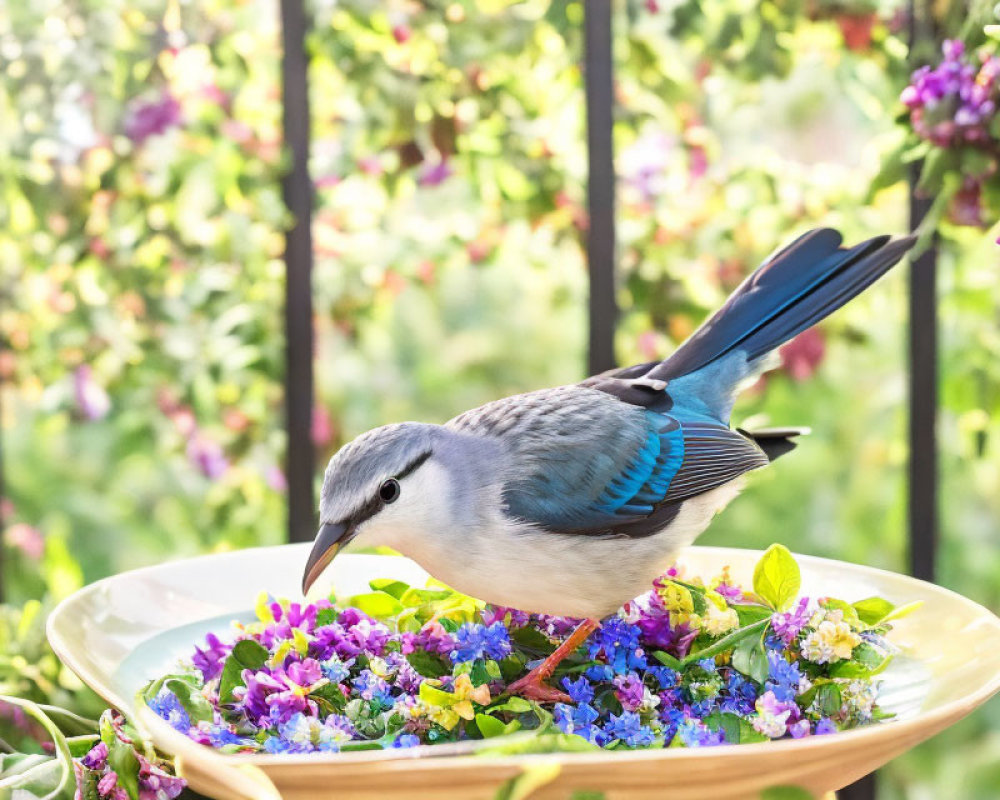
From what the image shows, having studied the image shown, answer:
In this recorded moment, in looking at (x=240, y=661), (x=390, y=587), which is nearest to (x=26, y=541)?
(x=390, y=587)

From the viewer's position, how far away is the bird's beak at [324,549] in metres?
0.98

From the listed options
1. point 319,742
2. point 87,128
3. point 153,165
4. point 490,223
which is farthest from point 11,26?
point 319,742

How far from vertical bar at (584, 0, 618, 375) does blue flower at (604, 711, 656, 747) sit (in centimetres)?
96

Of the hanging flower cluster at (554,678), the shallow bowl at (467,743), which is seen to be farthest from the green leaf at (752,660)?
the shallow bowl at (467,743)

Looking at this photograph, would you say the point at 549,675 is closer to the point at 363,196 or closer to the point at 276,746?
the point at 276,746

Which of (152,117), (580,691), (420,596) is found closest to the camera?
(580,691)

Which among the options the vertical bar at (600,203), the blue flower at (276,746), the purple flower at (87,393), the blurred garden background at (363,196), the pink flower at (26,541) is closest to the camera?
the blue flower at (276,746)

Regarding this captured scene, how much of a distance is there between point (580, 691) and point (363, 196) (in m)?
1.48

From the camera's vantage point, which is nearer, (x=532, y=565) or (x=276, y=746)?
(x=276, y=746)

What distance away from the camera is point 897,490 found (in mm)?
2514

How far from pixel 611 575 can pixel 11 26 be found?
1.57 m

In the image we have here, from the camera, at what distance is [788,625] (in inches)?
39.2

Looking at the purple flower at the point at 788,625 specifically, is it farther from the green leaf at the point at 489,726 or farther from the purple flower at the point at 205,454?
the purple flower at the point at 205,454

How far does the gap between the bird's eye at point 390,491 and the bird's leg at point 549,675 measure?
7.3 inches
